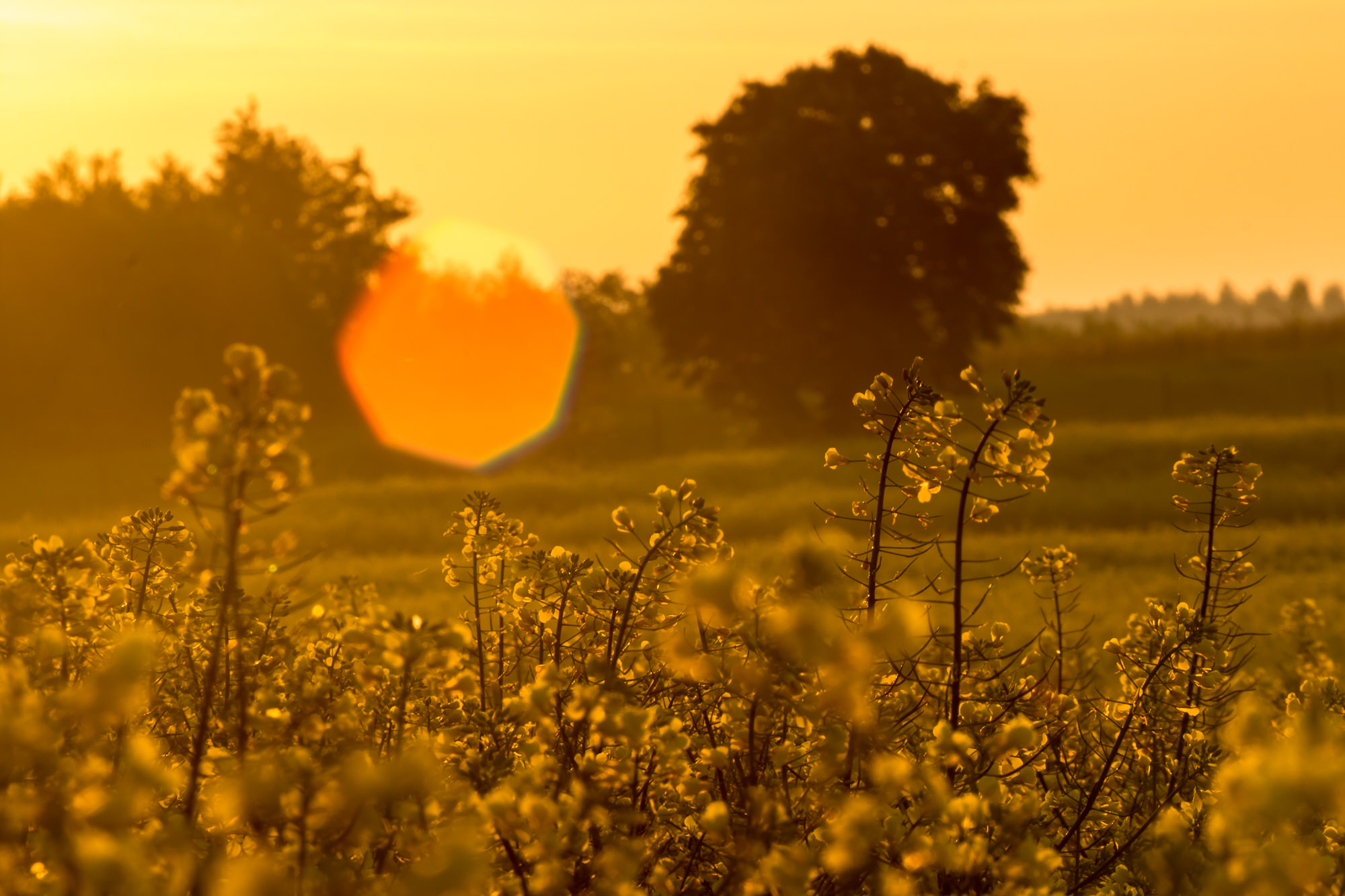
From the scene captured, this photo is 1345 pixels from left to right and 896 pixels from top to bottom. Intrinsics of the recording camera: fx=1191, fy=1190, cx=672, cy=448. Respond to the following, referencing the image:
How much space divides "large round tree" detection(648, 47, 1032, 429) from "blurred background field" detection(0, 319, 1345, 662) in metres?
3.14

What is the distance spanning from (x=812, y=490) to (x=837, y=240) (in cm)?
1755

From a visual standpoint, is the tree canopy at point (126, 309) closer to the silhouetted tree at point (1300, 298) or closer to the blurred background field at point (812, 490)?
the blurred background field at point (812, 490)

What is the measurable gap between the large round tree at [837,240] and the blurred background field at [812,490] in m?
3.14

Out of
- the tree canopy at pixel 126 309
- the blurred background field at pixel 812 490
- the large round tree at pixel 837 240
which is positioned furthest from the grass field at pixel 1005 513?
the tree canopy at pixel 126 309

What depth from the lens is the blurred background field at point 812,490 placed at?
54.1 ft

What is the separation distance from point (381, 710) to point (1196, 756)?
8.43ft

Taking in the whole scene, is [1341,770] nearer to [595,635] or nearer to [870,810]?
[870,810]

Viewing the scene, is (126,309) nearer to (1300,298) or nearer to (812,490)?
(812,490)

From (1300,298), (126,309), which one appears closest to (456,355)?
(126,309)

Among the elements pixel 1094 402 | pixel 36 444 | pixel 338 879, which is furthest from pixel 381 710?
pixel 36 444

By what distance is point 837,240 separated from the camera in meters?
40.3

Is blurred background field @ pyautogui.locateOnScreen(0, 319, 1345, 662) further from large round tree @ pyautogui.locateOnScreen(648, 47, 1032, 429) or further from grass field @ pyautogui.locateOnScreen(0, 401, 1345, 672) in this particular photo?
large round tree @ pyautogui.locateOnScreen(648, 47, 1032, 429)

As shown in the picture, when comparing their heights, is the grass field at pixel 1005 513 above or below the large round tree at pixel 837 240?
below

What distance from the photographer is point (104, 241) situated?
5044cm
